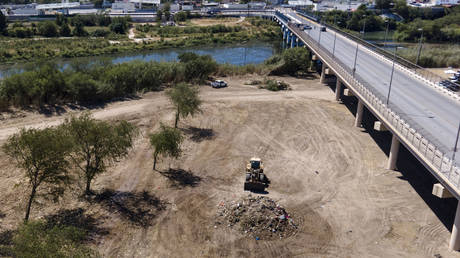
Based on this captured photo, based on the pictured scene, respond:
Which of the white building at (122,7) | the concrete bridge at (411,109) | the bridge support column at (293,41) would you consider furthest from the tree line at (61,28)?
→ the concrete bridge at (411,109)

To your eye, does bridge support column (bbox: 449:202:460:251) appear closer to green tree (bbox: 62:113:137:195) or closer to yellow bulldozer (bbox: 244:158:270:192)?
yellow bulldozer (bbox: 244:158:270:192)

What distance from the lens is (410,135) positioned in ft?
88.8

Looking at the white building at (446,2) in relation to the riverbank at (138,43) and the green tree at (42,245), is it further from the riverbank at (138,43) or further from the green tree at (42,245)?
the green tree at (42,245)

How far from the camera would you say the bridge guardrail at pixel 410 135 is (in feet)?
72.6

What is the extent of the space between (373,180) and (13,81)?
37114mm

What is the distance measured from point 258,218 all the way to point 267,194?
4109 millimetres

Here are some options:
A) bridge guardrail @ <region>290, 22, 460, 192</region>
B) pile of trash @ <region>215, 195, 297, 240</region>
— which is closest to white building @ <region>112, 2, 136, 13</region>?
bridge guardrail @ <region>290, 22, 460, 192</region>

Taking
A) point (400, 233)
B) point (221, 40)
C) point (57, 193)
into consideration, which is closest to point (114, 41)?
point (221, 40)

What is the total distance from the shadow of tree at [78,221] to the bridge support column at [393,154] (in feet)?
69.2

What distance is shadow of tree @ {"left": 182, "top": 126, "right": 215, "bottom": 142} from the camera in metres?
37.3

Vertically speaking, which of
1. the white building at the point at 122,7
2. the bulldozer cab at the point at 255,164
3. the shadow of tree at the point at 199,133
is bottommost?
the shadow of tree at the point at 199,133

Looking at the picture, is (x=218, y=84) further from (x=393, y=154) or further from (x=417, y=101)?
(x=393, y=154)

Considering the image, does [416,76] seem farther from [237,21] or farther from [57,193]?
[237,21]

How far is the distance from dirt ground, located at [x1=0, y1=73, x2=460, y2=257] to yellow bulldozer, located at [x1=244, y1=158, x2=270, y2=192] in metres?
0.66
